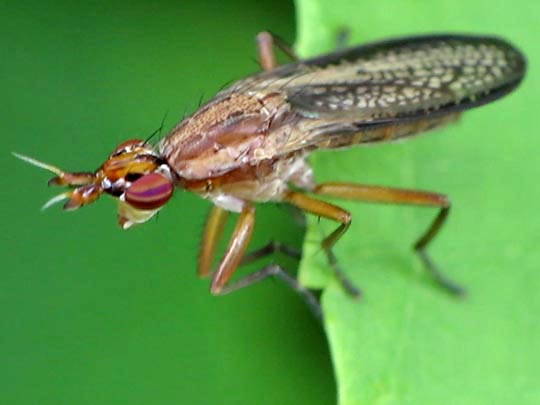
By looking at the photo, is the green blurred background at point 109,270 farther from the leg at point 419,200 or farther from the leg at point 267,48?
the leg at point 419,200

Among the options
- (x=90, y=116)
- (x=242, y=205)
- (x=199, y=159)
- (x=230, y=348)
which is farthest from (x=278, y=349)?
(x=90, y=116)

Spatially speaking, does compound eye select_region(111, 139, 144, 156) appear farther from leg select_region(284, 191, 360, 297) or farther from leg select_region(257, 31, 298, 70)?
leg select_region(257, 31, 298, 70)

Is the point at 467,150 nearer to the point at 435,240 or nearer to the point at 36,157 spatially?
the point at 435,240

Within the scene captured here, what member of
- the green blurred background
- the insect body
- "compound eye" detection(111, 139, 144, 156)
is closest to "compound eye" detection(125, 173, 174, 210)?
the insect body

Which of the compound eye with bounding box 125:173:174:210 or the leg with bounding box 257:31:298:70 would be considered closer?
the compound eye with bounding box 125:173:174:210

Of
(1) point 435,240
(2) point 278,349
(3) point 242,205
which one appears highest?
(3) point 242,205
